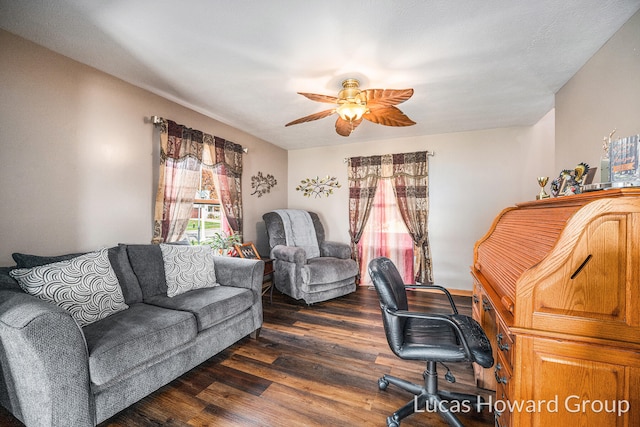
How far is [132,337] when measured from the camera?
4.64 feet

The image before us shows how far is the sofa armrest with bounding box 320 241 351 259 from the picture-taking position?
Result: 3.82 m

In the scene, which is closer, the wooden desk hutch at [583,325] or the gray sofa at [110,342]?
the wooden desk hutch at [583,325]

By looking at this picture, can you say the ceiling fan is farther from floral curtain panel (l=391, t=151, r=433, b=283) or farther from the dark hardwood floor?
the dark hardwood floor

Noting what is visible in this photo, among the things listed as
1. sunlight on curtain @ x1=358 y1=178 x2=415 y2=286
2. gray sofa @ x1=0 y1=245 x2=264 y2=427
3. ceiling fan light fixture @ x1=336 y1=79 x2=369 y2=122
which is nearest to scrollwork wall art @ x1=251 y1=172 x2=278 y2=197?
sunlight on curtain @ x1=358 y1=178 x2=415 y2=286

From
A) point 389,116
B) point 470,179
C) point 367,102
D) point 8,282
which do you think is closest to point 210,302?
point 8,282

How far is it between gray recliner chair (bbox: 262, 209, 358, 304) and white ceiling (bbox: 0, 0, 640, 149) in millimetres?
1811

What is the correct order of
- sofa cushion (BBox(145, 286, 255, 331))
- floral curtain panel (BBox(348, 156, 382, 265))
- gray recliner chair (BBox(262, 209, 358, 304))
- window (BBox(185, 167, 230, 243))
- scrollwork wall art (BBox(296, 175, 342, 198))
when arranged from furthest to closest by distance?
scrollwork wall art (BBox(296, 175, 342, 198)), floral curtain panel (BBox(348, 156, 382, 265)), gray recliner chair (BBox(262, 209, 358, 304)), window (BBox(185, 167, 230, 243)), sofa cushion (BBox(145, 286, 255, 331))

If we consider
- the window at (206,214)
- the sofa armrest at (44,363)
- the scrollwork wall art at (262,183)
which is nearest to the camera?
the sofa armrest at (44,363)

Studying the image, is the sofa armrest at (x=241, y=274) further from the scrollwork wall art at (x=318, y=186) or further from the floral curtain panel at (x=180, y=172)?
the scrollwork wall art at (x=318, y=186)

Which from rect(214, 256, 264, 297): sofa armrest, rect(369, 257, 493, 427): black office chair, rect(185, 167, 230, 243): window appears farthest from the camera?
rect(185, 167, 230, 243): window

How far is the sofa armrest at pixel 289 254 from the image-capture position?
3197 millimetres

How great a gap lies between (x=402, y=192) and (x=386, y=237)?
2.55ft

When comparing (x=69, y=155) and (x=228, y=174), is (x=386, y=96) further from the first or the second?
(x=69, y=155)

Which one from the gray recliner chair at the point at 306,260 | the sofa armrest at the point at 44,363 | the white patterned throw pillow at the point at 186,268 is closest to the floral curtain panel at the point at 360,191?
the gray recliner chair at the point at 306,260
